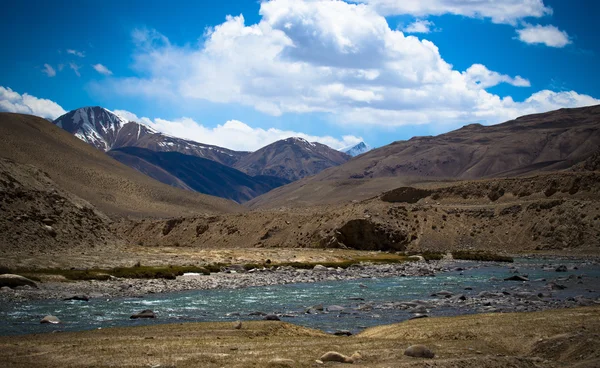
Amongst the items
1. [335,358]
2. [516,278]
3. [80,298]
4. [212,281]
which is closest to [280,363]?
Answer: [335,358]

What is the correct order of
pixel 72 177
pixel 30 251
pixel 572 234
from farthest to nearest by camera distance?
pixel 72 177 → pixel 572 234 → pixel 30 251

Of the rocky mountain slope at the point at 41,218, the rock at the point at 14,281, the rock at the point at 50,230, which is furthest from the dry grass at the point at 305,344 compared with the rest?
the rock at the point at 50,230

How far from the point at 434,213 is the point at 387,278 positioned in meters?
46.1

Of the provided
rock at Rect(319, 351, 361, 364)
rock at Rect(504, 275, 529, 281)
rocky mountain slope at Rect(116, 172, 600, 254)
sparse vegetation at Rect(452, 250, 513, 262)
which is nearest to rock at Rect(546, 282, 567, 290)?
rock at Rect(504, 275, 529, 281)

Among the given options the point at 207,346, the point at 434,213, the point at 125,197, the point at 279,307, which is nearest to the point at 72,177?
the point at 125,197

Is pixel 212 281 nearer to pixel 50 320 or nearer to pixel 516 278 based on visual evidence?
pixel 50 320

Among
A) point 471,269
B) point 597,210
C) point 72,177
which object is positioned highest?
point 72,177

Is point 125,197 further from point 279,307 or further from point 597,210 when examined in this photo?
point 279,307

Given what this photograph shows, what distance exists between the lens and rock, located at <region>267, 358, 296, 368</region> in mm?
14445

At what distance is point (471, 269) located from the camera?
5616 cm

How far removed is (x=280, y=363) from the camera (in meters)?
14.7

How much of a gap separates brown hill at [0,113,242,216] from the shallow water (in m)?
96.7

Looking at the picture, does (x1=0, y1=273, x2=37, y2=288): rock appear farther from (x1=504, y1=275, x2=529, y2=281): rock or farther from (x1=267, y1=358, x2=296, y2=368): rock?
(x1=504, y1=275, x2=529, y2=281): rock

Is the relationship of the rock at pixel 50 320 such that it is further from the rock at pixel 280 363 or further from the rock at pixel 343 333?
the rock at pixel 280 363
